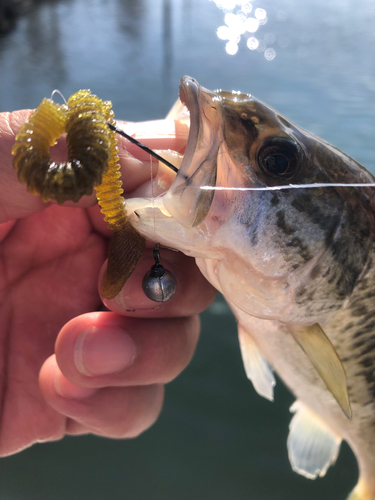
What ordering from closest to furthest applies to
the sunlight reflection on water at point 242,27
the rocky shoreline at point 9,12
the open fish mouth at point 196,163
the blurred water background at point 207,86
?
the open fish mouth at point 196,163 < the blurred water background at point 207,86 < the sunlight reflection on water at point 242,27 < the rocky shoreline at point 9,12

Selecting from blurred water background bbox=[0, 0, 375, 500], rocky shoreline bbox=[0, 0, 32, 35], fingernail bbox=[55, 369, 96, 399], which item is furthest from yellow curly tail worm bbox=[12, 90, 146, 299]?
rocky shoreline bbox=[0, 0, 32, 35]

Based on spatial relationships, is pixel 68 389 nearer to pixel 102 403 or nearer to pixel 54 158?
pixel 102 403

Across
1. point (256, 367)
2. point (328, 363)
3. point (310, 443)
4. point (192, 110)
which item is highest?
point (192, 110)

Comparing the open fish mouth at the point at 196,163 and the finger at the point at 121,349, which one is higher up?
the open fish mouth at the point at 196,163

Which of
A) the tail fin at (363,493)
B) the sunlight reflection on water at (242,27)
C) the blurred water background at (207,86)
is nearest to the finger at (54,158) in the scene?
the blurred water background at (207,86)

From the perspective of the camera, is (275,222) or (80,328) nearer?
(275,222)

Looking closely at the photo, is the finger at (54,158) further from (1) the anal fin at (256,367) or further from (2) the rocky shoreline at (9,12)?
(2) the rocky shoreline at (9,12)

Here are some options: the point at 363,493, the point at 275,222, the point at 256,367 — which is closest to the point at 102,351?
the point at 256,367
